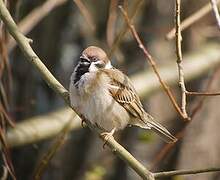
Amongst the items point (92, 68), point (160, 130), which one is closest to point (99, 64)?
point (92, 68)

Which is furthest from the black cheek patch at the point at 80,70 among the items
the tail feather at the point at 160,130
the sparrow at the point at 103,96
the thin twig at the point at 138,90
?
the thin twig at the point at 138,90

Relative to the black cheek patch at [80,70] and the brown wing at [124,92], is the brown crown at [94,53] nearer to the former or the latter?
the black cheek patch at [80,70]

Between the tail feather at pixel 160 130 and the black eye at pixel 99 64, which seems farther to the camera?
the tail feather at pixel 160 130

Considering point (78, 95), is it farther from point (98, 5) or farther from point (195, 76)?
point (98, 5)

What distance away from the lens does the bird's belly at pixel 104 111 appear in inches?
148

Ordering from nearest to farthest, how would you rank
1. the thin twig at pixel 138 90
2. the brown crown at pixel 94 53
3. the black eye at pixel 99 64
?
the brown crown at pixel 94 53 → the black eye at pixel 99 64 → the thin twig at pixel 138 90

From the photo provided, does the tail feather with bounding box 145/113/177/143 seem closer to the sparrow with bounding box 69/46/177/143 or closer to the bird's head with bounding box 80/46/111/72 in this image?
the sparrow with bounding box 69/46/177/143

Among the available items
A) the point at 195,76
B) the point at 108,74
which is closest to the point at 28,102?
the point at 195,76

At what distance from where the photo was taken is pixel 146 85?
5.36m

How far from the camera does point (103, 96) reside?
385 centimetres

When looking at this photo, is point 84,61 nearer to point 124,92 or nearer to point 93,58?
point 93,58

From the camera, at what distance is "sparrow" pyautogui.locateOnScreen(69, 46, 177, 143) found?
12.1 feet

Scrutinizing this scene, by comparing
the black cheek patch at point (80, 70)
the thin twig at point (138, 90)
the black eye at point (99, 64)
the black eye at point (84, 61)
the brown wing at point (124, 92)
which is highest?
the black eye at point (84, 61)

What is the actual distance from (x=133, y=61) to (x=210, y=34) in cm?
95
